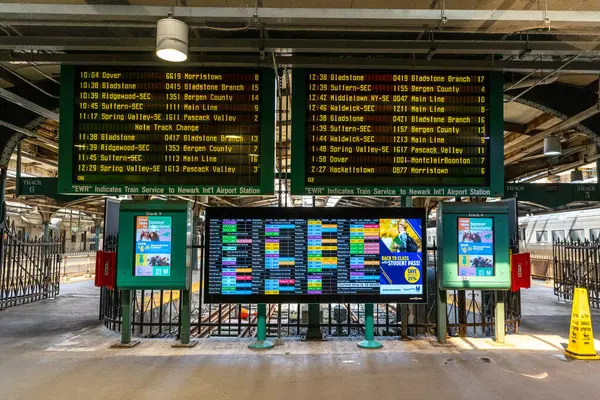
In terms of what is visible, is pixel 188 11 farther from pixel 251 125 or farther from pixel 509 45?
pixel 509 45

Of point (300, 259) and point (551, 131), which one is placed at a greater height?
point (551, 131)

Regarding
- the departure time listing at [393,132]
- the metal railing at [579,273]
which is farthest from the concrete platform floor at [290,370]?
the metal railing at [579,273]

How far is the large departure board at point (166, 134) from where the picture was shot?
6.01 meters

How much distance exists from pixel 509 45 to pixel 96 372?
267 inches

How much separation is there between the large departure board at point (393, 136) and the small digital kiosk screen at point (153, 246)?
2173 millimetres

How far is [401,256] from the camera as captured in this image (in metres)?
6.62

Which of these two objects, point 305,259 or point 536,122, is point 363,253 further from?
point 536,122

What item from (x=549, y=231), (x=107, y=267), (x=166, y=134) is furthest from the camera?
(x=549, y=231)

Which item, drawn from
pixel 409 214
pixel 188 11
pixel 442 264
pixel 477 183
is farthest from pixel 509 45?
pixel 188 11

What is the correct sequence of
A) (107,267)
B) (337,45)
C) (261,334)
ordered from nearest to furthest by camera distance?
(337,45) → (261,334) → (107,267)

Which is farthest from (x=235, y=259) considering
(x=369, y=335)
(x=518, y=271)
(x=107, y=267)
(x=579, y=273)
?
(x=579, y=273)

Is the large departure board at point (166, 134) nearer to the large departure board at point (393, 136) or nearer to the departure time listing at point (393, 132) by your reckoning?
the large departure board at point (393, 136)

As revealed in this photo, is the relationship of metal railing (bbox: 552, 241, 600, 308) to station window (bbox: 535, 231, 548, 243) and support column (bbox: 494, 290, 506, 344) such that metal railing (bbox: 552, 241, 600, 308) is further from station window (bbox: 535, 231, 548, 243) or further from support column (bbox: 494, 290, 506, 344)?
station window (bbox: 535, 231, 548, 243)

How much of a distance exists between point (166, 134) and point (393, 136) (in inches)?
122
